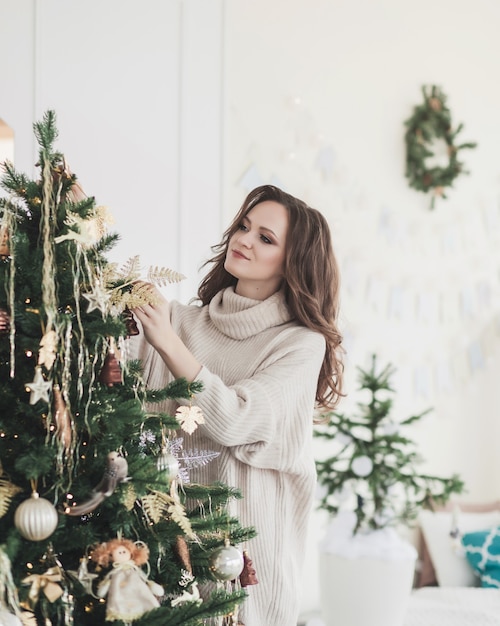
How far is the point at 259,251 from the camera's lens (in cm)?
183

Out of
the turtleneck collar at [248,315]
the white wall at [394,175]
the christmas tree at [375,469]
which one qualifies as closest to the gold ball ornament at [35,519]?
the turtleneck collar at [248,315]

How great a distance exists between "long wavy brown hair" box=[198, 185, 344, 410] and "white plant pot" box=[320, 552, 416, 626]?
992mm

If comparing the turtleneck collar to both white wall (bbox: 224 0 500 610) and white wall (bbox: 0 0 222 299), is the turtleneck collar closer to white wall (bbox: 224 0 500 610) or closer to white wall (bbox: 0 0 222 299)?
white wall (bbox: 0 0 222 299)

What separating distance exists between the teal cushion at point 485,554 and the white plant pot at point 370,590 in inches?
Answer: 27.1

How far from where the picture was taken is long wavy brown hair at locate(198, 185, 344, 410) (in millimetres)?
1833

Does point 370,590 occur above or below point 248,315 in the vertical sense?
below

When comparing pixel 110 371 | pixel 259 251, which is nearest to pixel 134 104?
pixel 259 251

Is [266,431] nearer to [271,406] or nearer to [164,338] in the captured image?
[271,406]

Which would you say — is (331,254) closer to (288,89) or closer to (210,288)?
(210,288)

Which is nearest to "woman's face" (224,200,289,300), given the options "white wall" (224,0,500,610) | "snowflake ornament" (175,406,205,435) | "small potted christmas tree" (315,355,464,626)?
"snowflake ornament" (175,406,205,435)

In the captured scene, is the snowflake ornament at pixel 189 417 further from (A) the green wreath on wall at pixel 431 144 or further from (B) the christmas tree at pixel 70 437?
(A) the green wreath on wall at pixel 431 144

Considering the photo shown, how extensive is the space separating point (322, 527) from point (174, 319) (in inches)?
62.2

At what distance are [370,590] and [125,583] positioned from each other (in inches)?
67.7

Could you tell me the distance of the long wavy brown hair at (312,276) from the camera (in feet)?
6.01
